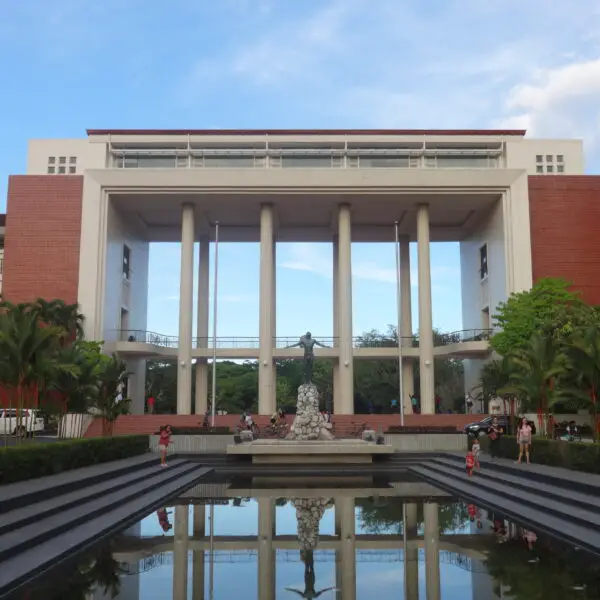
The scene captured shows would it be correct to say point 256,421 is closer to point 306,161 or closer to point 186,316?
point 186,316

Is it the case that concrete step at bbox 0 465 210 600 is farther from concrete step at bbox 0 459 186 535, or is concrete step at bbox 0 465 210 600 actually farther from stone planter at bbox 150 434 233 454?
stone planter at bbox 150 434 233 454

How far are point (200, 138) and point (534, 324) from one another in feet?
67.8

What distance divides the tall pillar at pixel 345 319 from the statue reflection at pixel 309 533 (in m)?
23.0

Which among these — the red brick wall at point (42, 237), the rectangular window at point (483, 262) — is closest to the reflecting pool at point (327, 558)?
the red brick wall at point (42, 237)

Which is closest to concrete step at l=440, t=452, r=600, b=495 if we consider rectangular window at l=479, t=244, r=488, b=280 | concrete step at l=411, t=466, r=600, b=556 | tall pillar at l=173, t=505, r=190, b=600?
concrete step at l=411, t=466, r=600, b=556

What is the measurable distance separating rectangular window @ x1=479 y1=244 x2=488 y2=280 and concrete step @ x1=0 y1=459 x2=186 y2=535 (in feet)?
92.2

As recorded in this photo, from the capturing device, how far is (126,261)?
4262 centimetres

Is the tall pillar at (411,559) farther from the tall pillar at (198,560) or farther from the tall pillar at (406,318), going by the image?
the tall pillar at (406,318)

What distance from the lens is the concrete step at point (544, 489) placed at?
1181 centimetres

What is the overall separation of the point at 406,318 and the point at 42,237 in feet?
70.0

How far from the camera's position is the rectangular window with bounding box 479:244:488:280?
41.9 metres

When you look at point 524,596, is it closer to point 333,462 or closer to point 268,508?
point 268,508

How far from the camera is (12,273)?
36562 millimetres

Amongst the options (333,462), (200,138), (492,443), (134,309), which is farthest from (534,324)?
(134,309)
